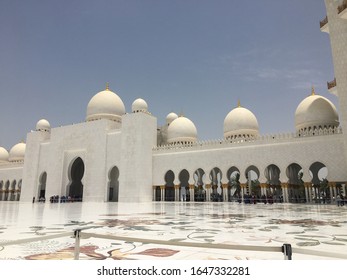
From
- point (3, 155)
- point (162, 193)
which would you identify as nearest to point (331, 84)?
point (162, 193)

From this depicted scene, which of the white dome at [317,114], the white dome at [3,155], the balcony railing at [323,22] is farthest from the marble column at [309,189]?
the white dome at [3,155]

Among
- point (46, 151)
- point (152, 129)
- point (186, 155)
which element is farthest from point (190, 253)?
point (46, 151)

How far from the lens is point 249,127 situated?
21.2 m

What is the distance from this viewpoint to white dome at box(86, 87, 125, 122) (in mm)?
25469

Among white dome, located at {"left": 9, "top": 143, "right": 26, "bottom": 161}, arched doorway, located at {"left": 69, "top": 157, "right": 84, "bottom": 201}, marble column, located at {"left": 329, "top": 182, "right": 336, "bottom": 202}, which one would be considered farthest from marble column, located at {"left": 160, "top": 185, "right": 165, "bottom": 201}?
white dome, located at {"left": 9, "top": 143, "right": 26, "bottom": 161}

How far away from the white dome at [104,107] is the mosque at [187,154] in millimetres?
87

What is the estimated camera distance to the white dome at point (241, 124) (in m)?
21.1

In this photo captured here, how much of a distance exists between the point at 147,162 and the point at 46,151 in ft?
36.2

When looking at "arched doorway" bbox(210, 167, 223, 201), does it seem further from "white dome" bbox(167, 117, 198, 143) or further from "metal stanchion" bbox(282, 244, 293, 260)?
"metal stanchion" bbox(282, 244, 293, 260)

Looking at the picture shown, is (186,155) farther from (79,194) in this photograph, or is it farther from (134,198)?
(79,194)

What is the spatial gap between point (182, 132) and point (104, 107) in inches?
290

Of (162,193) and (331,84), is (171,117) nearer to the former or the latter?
(162,193)

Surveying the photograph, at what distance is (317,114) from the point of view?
707 inches

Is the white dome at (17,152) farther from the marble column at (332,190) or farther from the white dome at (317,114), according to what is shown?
the marble column at (332,190)
